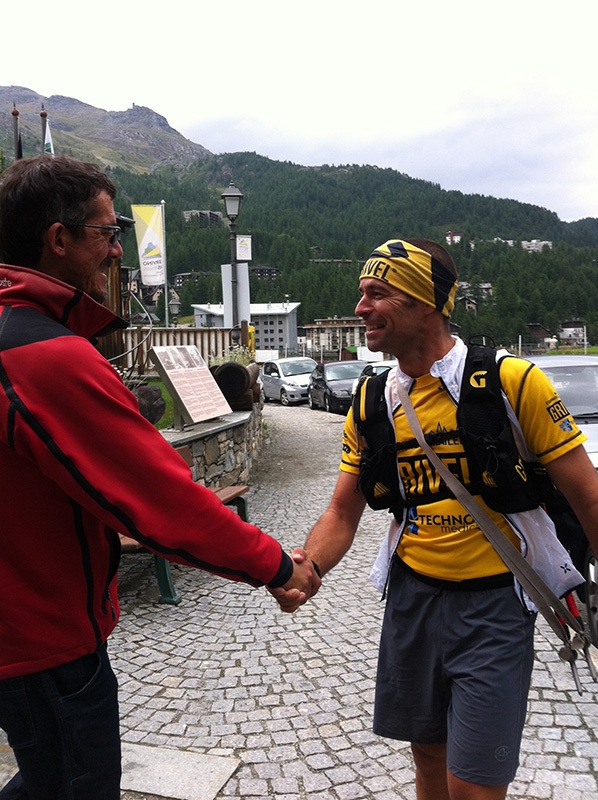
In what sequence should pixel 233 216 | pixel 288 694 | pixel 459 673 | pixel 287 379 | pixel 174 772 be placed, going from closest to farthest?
pixel 459 673 < pixel 174 772 < pixel 288 694 < pixel 233 216 < pixel 287 379

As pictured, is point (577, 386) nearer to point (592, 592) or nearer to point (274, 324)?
point (592, 592)

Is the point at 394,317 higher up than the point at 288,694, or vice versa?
the point at 394,317

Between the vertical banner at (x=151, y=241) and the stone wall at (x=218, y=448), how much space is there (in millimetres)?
13056

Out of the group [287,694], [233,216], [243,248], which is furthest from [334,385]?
[287,694]

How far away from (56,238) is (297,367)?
1021 inches

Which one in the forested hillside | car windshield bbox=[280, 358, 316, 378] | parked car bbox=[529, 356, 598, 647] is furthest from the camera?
the forested hillside

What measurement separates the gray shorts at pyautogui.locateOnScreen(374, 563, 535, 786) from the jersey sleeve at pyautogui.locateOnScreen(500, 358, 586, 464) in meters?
0.45

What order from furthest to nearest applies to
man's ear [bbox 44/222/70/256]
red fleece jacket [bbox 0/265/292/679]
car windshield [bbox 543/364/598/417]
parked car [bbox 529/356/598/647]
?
1. car windshield [bbox 543/364/598/417]
2. parked car [bbox 529/356/598/647]
3. man's ear [bbox 44/222/70/256]
4. red fleece jacket [bbox 0/265/292/679]

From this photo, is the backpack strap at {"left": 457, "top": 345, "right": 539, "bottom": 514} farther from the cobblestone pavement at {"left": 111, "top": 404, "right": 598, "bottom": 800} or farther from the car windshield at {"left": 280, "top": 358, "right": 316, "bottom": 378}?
the car windshield at {"left": 280, "top": 358, "right": 316, "bottom": 378}

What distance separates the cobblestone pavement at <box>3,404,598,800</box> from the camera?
3096mm

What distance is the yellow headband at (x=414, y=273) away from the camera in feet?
7.70

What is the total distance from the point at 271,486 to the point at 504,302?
100 meters

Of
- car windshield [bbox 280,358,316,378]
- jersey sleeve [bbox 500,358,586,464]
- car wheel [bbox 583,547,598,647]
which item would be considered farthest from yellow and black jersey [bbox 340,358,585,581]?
car windshield [bbox 280,358,316,378]

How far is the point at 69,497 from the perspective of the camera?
5.39ft
